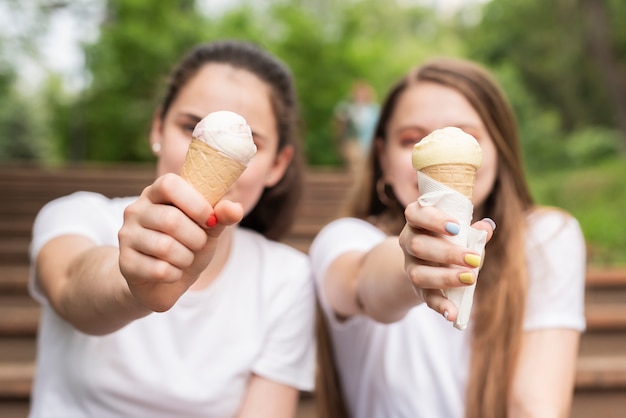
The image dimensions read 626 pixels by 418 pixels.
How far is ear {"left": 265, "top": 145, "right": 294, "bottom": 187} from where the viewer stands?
5.16ft

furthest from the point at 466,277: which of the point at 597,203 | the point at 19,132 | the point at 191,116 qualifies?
the point at 19,132

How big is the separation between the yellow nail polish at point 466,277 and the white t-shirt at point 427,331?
28.3 inches

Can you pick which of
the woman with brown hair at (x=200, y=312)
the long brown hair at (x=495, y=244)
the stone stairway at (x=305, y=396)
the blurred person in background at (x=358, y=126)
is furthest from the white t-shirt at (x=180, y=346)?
the blurred person in background at (x=358, y=126)

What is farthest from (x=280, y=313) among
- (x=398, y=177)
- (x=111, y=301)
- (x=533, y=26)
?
(x=533, y=26)

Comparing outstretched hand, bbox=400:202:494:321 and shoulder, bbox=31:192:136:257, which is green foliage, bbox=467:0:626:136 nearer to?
shoulder, bbox=31:192:136:257

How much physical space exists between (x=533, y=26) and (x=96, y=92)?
33.6 feet

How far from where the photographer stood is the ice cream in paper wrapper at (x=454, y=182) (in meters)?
0.88

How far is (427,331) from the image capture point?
1683 millimetres

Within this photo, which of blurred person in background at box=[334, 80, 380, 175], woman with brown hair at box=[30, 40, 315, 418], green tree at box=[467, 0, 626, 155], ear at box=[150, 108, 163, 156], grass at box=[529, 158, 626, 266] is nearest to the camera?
woman with brown hair at box=[30, 40, 315, 418]

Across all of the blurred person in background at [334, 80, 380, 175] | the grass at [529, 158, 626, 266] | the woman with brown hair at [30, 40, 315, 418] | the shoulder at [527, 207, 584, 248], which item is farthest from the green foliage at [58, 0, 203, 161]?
the shoulder at [527, 207, 584, 248]

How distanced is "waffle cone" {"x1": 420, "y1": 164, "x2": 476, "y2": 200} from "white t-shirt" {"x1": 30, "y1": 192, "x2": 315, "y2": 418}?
28.7 inches

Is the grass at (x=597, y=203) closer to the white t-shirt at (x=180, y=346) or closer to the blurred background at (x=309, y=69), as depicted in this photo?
the blurred background at (x=309, y=69)

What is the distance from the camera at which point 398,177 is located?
1544 mm

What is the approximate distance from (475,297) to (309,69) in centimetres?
1064
